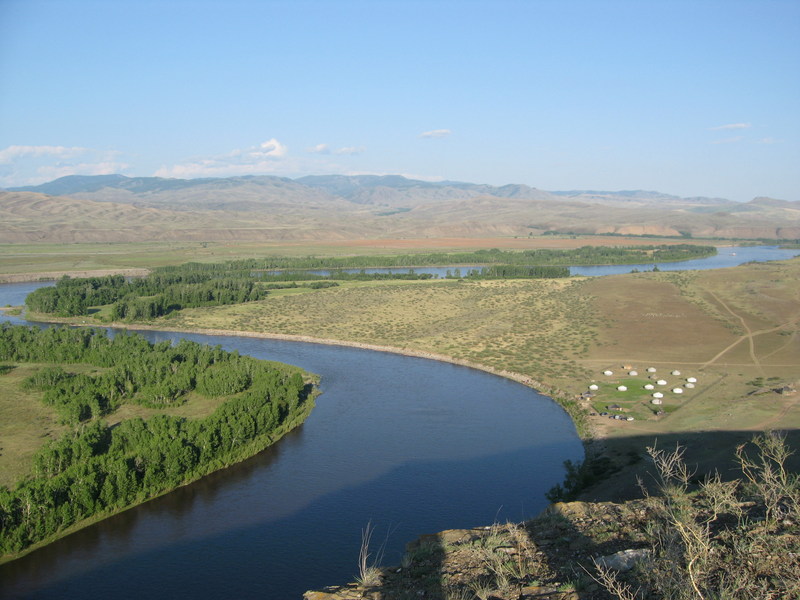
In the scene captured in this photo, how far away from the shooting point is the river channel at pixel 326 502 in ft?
81.7

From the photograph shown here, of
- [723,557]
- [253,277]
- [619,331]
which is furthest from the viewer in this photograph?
[253,277]

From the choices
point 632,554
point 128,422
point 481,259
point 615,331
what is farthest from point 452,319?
point 481,259


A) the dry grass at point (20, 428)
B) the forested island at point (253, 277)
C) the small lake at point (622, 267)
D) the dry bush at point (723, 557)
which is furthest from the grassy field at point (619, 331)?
the dry grass at point (20, 428)

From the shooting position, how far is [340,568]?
25109mm

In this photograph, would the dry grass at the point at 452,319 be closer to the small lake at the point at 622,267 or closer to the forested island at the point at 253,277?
the forested island at the point at 253,277

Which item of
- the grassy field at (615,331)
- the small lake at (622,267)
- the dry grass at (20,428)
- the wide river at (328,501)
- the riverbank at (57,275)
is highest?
the small lake at (622,267)

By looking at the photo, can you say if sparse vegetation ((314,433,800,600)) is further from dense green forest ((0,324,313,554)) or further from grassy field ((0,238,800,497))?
dense green forest ((0,324,313,554))

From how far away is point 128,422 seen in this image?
118 ft

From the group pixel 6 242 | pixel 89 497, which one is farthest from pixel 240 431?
pixel 6 242

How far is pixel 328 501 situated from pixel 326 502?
141mm

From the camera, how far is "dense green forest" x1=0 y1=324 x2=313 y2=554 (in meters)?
28.1

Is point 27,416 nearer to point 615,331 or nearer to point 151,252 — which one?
point 615,331

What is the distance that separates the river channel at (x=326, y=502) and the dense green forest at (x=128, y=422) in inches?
43.9

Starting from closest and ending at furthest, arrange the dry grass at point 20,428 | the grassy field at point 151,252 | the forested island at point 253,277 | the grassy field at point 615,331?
A: the dry grass at point 20,428
the grassy field at point 615,331
the forested island at point 253,277
the grassy field at point 151,252
